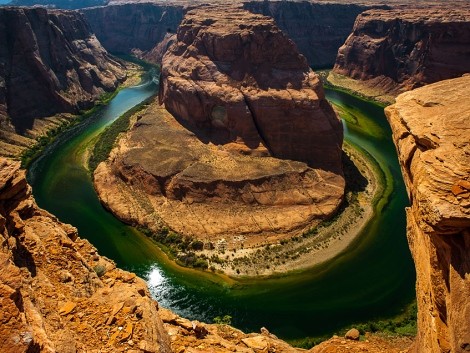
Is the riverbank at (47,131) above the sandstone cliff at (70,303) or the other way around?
the other way around

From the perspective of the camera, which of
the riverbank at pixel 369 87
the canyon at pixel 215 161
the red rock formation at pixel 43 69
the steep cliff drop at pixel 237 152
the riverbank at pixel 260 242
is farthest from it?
the riverbank at pixel 369 87

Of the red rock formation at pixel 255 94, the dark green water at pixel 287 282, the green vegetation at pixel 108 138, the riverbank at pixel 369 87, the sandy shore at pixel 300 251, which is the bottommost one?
the dark green water at pixel 287 282

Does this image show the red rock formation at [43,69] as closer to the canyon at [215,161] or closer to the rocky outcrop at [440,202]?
the canyon at [215,161]

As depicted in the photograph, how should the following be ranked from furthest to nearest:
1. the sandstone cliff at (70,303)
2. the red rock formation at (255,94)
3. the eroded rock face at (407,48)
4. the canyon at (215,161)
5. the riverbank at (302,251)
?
the eroded rock face at (407,48) → the red rock formation at (255,94) → the riverbank at (302,251) → the canyon at (215,161) → the sandstone cliff at (70,303)

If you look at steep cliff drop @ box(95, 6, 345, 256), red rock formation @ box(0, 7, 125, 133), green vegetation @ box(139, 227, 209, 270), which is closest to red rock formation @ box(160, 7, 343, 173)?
steep cliff drop @ box(95, 6, 345, 256)

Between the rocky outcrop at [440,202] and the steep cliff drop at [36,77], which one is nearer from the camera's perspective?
the rocky outcrop at [440,202]

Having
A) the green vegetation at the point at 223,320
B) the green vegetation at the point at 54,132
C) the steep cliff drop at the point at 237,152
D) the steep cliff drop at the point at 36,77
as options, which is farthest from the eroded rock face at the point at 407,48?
the green vegetation at the point at 223,320

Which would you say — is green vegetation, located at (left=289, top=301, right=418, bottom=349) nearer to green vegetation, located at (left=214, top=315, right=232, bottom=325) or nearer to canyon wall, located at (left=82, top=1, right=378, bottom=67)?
green vegetation, located at (left=214, top=315, right=232, bottom=325)
